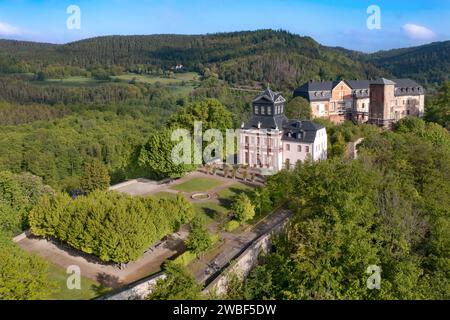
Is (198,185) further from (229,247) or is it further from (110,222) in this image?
(110,222)

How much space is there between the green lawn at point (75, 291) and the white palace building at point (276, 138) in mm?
27006

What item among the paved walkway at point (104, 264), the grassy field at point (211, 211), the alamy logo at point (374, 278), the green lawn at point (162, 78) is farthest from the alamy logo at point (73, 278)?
the green lawn at point (162, 78)

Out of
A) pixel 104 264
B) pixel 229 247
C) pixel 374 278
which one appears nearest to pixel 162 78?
pixel 229 247

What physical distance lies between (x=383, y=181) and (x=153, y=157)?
81.4 feet

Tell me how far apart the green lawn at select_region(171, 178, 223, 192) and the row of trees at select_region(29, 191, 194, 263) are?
11251 millimetres

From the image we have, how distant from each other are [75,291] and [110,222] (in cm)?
493

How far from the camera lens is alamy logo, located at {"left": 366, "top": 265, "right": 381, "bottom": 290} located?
25.1 meters

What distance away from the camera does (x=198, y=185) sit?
4925 cm

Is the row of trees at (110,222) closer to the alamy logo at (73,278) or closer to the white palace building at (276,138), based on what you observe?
the alamy logo at (73,278)

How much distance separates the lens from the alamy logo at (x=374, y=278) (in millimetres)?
25125

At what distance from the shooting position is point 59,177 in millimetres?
79188

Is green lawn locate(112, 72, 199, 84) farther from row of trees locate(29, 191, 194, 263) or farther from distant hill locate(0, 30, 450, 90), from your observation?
row of trees locate(29, 191, 194, 263)
